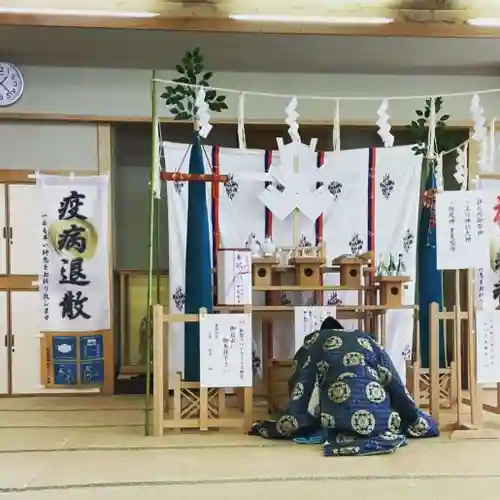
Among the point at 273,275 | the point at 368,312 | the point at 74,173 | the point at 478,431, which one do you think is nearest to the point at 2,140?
the point at 74,173

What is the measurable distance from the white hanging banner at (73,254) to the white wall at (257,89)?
22.1 inches

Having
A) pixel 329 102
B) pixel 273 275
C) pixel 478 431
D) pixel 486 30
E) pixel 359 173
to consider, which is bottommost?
pixel 478 431

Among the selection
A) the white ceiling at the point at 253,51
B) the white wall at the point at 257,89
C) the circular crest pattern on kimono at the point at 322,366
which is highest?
the white ceiling at the point at 253,51

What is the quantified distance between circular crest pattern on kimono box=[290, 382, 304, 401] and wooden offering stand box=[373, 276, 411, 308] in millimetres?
1029

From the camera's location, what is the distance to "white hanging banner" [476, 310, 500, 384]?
333 centimetres

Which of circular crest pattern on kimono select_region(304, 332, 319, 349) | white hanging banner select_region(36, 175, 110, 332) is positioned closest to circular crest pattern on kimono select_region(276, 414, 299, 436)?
circular crest pattern on kimono select_region(304, 332, 319, 349)

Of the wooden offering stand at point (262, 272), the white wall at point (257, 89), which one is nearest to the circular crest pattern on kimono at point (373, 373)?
the wooden offering stand at point (262, 272)

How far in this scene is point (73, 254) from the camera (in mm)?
4816

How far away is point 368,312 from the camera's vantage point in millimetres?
4246

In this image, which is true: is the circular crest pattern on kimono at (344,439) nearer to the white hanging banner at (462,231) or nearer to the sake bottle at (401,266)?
the white hanging banner at (462,231)

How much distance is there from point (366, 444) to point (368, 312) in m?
1.43

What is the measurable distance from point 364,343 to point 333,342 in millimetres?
A: 155

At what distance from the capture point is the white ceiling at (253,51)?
4.33 meters

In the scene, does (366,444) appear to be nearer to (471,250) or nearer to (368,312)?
(471,250)
